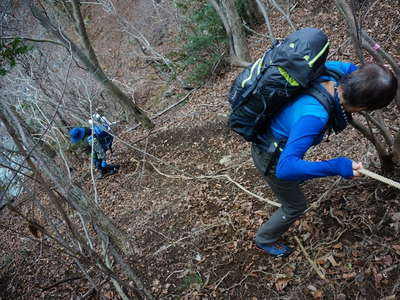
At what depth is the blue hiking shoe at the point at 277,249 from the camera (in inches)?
131

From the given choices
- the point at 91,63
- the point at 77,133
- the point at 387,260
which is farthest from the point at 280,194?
the point at 91,63

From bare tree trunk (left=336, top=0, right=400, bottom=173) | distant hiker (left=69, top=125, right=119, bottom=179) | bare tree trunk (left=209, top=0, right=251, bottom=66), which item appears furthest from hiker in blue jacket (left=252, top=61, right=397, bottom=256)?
bare tree trunk (left=209, top=0, right=251, bottom=66)

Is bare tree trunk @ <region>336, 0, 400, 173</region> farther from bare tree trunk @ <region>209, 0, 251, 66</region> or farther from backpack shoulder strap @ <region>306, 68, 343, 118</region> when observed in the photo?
bare tree trunk @ <region>209, 0, 251, 66</region>

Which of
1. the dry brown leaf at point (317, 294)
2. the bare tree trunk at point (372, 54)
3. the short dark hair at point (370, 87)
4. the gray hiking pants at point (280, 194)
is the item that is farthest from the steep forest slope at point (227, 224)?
the short dark hair at point (370, 87)

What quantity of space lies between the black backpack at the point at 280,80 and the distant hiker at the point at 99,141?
560cm

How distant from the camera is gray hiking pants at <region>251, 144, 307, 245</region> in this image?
2.73 meters

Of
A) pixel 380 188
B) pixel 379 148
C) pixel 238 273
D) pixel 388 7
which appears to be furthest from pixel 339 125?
pixel 388 7

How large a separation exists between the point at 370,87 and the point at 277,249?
6.37 ft

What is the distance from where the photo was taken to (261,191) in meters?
4.52

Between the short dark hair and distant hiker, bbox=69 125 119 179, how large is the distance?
6.23m

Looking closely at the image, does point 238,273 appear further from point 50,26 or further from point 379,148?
point 50,26

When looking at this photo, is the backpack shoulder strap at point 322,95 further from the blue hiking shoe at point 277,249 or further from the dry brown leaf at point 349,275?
the blue hiking shoe at point 277,249

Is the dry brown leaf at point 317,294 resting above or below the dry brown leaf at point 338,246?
below

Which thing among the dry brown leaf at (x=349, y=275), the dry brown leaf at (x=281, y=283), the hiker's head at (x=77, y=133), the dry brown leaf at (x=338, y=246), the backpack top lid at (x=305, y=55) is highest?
the backpack top lid at (x=305, y=55)
